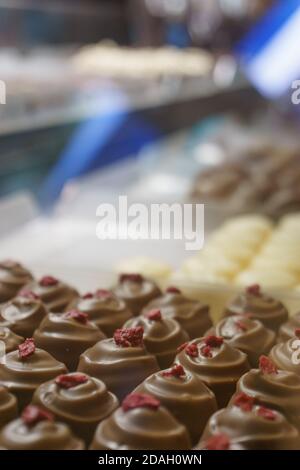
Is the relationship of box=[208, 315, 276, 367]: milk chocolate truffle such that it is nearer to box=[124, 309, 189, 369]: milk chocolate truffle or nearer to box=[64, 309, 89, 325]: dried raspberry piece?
box=[124, 309, 189, 369]: milk chocolate truffle

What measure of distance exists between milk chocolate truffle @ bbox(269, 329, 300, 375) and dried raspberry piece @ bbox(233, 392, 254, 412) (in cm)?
22

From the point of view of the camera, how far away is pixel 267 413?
1.20 metres

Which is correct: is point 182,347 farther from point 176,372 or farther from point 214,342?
point 176,372

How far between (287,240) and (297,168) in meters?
1.21

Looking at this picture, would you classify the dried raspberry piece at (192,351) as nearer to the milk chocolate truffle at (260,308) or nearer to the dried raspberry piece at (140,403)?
the dried raspberry piece at (140,403)

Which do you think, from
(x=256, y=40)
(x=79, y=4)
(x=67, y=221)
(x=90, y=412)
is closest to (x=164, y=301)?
(x=90, y=412)

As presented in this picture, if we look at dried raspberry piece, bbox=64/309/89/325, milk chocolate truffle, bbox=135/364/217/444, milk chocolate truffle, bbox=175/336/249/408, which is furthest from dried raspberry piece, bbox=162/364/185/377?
dried raspberry piece, bbox=64/309/89/325

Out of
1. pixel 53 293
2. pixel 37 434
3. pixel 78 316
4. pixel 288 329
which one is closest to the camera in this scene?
pixel 37 434

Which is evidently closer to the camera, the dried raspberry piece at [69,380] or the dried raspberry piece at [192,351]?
the dried raspberry piece at [69,380]

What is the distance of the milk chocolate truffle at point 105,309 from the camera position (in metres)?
1.70

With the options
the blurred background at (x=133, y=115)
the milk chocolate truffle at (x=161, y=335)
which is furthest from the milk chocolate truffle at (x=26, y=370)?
the blurred background at (x=133, y=115)

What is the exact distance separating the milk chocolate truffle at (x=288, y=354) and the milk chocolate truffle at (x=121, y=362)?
0.82 feet

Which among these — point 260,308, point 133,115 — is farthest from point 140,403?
point 133,115

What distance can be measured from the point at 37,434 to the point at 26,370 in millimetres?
270
